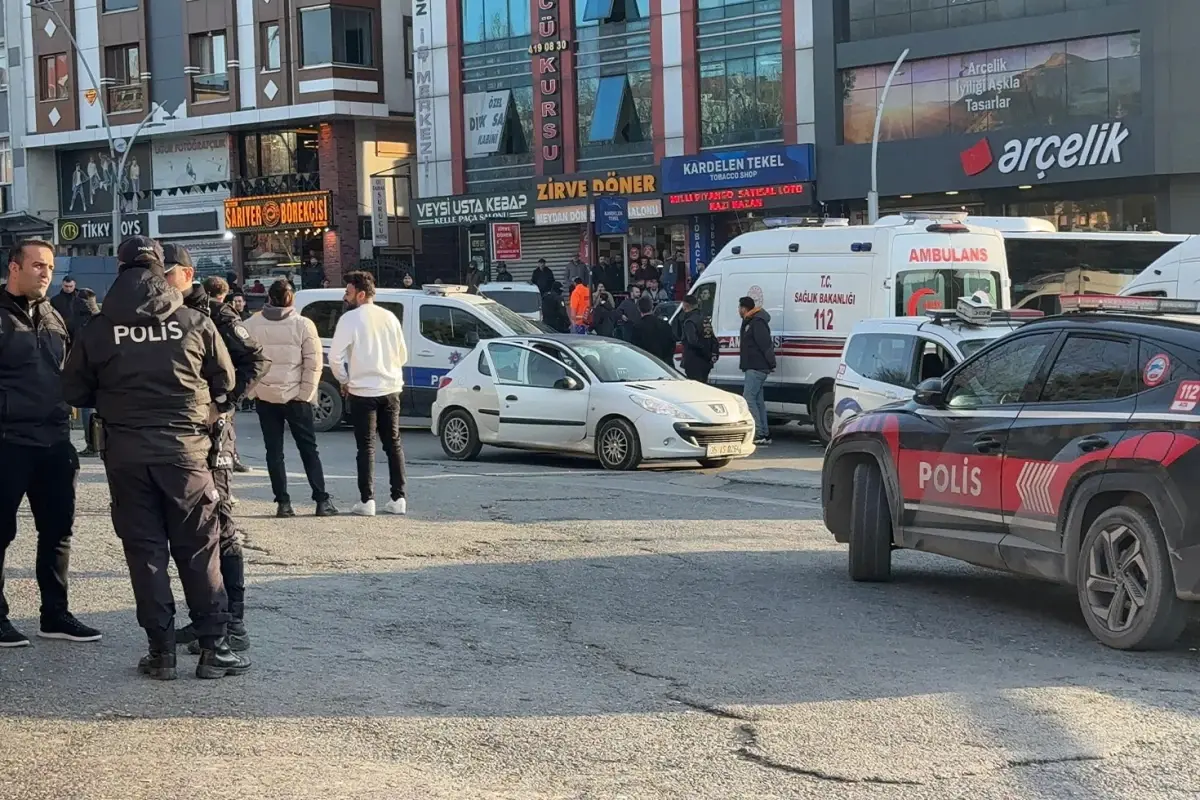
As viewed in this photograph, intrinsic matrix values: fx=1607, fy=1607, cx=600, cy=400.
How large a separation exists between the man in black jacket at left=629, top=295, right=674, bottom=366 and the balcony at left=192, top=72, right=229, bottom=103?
30943 millimetres

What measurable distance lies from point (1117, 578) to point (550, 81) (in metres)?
36.5

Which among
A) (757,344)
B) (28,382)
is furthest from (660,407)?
(28,382)

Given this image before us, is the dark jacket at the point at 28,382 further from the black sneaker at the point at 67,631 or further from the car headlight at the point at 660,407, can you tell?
the car headlight at the point at 660,407

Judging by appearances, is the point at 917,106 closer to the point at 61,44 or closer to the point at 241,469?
the point at 241,469

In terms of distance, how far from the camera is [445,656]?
7.20 meters

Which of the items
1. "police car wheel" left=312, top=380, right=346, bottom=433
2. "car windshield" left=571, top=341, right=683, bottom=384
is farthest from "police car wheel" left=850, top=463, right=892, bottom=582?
"police car wheel" left=312, top=380, right=346, bottom=433

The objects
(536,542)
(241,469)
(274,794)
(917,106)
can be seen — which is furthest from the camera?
(917,106)

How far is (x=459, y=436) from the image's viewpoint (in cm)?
1762

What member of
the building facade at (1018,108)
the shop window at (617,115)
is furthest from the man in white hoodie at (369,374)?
the shop window at (617,115)

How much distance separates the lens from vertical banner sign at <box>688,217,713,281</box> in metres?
40.1

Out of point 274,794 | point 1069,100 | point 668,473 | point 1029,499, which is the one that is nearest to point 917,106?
point 1069,100

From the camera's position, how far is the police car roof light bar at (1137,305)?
25.6 ft

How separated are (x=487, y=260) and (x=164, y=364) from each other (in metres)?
39.3

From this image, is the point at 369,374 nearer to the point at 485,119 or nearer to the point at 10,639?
the point at 10,639
